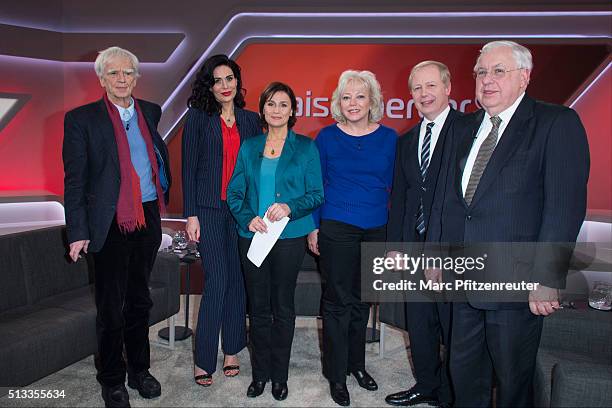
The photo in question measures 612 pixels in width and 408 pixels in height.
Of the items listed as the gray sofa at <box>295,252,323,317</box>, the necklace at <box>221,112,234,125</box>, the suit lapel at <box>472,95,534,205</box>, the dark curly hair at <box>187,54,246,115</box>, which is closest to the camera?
the suit lapel at <box>472,95,534,205</box>

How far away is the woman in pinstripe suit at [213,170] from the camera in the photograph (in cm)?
278

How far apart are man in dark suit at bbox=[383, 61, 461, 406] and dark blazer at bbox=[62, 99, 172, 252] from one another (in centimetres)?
142

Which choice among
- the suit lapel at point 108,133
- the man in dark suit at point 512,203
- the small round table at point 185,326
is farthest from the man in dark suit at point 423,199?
the small round table at point 185,326

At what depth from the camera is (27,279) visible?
3.12 meters

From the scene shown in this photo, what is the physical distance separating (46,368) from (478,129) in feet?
7.93

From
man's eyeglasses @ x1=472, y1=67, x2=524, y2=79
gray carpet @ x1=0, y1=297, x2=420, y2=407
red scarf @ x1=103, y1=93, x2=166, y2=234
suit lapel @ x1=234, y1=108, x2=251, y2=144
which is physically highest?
man's eyeglasses @ x1=472, y1=67, x2=524, y2=79

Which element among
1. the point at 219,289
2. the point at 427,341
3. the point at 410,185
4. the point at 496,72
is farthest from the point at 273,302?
the point at 496,72

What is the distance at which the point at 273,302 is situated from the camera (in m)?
2.71

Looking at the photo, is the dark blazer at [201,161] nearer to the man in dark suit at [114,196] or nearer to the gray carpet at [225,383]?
the man in dark suit at [114,196]

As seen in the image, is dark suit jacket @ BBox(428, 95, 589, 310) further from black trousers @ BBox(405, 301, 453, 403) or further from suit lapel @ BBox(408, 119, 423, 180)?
black trousers @ BBox(405, 301, 453, 403)

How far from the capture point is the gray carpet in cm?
277

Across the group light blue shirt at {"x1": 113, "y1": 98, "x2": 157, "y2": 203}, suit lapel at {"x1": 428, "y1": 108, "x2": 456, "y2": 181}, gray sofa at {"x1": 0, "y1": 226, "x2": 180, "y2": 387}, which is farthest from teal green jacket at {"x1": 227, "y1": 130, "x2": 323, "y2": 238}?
gray sofa at {"x1": 0, "y1": 226, "x2": 180, "y2": 387}

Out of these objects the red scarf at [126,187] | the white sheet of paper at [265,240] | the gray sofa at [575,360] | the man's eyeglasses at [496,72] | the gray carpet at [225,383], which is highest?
the man's eyeglasses at [496,72]

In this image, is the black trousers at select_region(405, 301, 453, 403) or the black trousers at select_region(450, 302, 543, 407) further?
the black trousers at select_region(405, 301, 453, 403)
